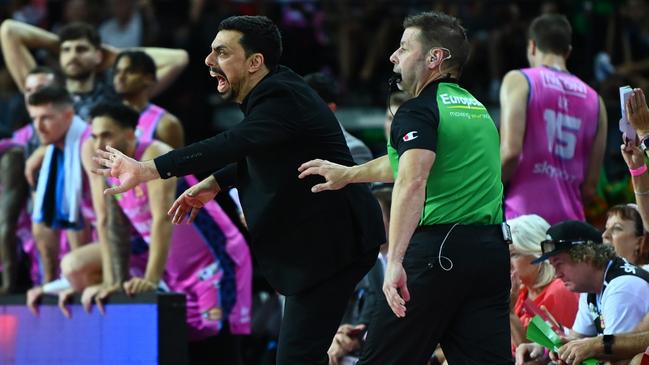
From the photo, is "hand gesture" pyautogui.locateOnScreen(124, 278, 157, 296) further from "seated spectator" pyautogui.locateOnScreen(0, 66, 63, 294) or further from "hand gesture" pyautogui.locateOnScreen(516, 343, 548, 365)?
"hand gesture" pyautogui.locateOnScreen(516, 343, 548, 365)

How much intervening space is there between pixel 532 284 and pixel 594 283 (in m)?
0.89

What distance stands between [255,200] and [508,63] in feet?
22.3

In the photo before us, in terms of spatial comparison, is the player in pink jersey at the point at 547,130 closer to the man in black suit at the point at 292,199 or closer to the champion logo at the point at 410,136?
the man in black suit at the point at 292,199

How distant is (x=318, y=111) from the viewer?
4.97m

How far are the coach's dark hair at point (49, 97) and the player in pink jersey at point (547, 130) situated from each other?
9.67ft

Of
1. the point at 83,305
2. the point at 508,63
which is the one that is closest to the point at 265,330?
the point at 83,305

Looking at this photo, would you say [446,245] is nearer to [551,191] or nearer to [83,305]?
[551,191]

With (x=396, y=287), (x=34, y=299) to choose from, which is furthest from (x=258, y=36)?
(x=34, y=299)

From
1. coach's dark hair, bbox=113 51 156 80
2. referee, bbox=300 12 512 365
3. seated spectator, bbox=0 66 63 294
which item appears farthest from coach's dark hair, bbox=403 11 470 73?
seated spectator, bbox=0 66 63 294

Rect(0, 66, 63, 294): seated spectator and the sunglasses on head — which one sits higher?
the sunglasses on head

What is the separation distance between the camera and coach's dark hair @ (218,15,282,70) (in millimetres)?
5047

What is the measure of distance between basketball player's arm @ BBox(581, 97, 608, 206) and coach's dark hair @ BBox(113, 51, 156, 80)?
3130mm

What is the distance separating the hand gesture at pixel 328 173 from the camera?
15.2ft

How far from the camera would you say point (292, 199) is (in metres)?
4.96
